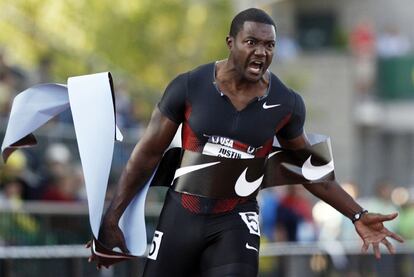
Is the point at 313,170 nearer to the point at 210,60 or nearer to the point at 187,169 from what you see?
the point at 187,169

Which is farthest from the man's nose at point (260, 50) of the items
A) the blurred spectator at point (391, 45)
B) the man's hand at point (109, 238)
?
the blurred spectator at point (391, 45)

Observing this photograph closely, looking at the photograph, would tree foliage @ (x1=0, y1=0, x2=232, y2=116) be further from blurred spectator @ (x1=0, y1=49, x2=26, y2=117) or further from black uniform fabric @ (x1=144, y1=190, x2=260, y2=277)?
black uniform fabric @ (x1=144, y1=190, x2=260, y2=277)

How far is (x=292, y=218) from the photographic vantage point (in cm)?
1677

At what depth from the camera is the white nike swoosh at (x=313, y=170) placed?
30.6 feet

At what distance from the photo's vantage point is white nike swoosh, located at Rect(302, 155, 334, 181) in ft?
30.6

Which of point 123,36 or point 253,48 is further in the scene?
point 123,36

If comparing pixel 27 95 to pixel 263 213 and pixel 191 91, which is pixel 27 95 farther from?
pixel 263 213

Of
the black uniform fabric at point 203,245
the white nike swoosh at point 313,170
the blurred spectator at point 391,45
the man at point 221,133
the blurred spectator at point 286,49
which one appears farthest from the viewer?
the blurred spectator at point 391,45

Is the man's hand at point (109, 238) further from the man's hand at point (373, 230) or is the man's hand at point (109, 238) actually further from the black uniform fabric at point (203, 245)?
the man's hand at point (373, 230)

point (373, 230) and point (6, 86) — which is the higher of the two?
point (6, 86)

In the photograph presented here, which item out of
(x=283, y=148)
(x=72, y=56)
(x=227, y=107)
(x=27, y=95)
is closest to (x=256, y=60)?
(x=227, y=107)

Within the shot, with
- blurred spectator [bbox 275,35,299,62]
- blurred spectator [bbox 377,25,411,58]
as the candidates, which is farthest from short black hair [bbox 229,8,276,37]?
blurred spectator [bbox 377,25,411,58]

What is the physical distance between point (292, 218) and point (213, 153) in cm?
817

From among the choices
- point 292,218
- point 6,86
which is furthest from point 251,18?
point 6,86
